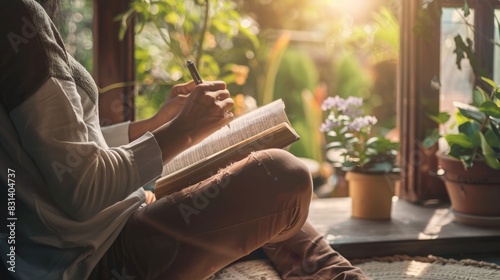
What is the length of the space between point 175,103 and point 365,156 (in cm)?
96

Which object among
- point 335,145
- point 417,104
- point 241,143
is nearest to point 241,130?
point 241,143

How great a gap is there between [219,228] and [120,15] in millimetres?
1213

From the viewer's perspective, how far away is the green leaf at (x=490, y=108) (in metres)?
1.93

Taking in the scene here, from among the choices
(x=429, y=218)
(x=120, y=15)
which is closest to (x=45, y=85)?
(x=120, y=15)

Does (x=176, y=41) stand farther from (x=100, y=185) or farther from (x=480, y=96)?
(x=100, y=185)

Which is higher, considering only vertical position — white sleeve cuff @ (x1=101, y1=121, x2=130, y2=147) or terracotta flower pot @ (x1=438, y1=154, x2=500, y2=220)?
white sleeve cuff @ (x1=101, y1=121, x2=130, y2=147)

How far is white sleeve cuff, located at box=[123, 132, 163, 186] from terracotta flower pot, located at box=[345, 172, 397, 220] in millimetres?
1227

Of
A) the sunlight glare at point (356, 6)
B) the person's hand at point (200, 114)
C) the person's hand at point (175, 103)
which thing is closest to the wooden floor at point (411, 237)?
the person's hand at point (175, 103)

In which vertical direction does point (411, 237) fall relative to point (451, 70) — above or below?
below

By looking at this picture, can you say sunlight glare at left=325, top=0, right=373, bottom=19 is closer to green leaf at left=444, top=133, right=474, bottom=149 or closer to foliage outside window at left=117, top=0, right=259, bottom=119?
foliage outside window at left=117, top=0, right=259, bottom=119

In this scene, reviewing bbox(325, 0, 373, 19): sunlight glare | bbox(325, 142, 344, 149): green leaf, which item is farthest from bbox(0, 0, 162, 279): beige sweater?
bbox(325, 0, 373, 19): sunlight glare

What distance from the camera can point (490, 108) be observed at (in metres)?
1.94

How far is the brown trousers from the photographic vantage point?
3.85 feet

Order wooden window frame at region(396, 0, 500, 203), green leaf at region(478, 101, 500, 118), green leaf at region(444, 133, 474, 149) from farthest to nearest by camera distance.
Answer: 1. wooden window frame at region(396, 0, 500, 203)
2. green leaf at region(444, 133, 474, 149)
3. green leaf at region(478, 101, 500, 118)
